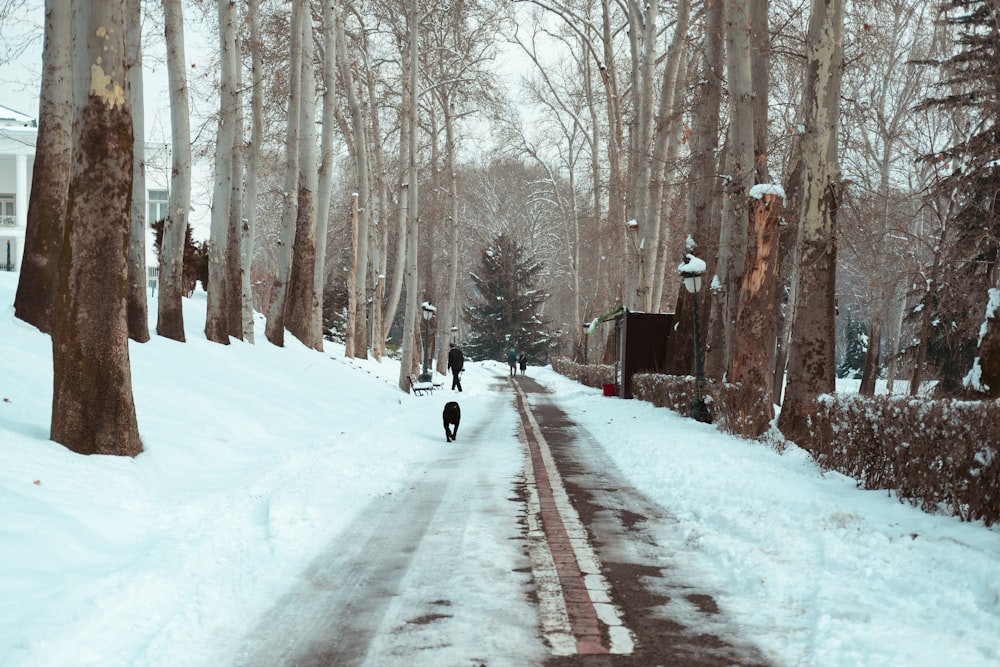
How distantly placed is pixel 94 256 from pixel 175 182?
8.82 m

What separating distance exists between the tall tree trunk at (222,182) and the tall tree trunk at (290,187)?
3290 millimetres

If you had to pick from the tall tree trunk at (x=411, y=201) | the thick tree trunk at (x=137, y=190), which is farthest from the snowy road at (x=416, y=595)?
the tall tree trunk at (x=411, y=201)

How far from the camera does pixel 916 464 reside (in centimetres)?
777

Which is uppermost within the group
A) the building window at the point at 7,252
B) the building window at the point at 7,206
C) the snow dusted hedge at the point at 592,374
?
the building window at the point at 7,206

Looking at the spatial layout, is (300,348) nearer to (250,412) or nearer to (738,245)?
(250,412)

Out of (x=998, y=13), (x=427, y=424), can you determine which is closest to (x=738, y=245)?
(x=998, y=13)

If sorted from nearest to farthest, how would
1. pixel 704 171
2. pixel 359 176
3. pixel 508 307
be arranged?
pixel 704 171 → pixel 359 176 → pixel 508 307

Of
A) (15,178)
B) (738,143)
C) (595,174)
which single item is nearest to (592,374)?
(595,174)

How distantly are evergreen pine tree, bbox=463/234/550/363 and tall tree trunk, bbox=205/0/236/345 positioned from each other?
Result: 50695mm

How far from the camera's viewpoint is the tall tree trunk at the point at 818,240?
41.3 ft

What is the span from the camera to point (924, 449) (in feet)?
24.9

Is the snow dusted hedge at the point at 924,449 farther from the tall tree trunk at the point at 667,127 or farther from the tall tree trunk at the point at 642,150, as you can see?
the tall tree trunk at the point at 642,150

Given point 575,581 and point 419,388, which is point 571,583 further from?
point 419,388

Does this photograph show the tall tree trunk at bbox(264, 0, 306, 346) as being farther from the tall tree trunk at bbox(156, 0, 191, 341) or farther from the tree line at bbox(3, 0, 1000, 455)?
the tall tree trunk at bbox(156, 0, 191, 341)
